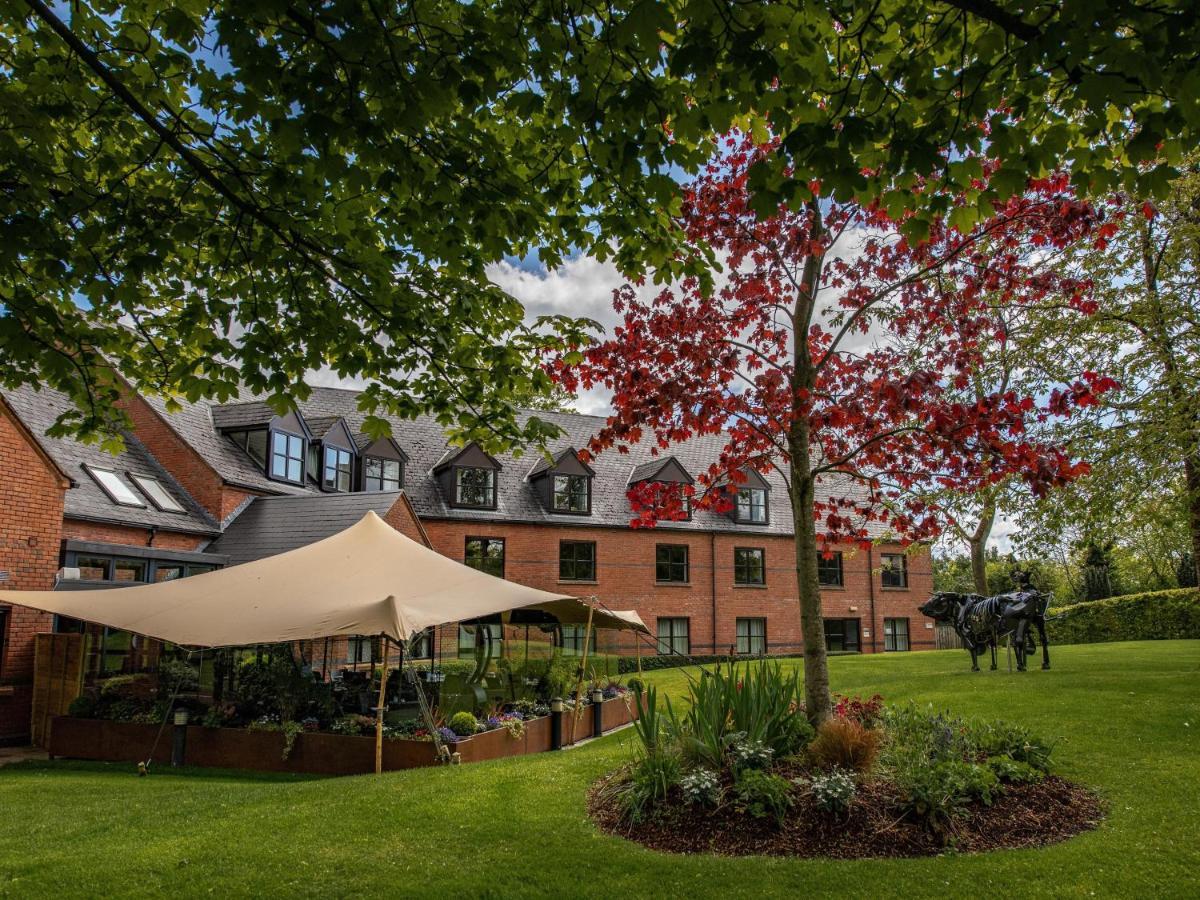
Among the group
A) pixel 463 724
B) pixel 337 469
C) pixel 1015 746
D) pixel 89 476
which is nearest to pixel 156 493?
pixel 89 476

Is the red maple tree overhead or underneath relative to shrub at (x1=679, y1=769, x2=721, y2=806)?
overhead

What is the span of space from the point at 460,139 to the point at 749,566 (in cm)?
2687

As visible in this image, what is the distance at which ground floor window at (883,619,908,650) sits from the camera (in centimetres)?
3303

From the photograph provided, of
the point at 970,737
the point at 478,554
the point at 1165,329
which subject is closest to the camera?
the point at 970,737

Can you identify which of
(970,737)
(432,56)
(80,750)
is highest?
(432,56)

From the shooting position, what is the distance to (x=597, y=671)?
17203 mm

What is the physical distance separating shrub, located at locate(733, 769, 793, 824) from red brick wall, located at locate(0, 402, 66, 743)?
12623 millimetres

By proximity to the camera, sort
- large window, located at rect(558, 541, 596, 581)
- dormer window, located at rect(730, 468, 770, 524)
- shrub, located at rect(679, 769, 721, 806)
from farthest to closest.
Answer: dormer window, located at rect(730, 468, 770, 524), large window, located at rect(558, 541, 596, 581), shrub, located at rect(679, 769, 721, 806)

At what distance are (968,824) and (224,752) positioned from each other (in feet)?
32.0

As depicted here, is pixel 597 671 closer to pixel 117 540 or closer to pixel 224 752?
pixel 224 752

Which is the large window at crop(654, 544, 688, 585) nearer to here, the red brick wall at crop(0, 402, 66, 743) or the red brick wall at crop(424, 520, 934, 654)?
the red brick wall at crop(424, 520, 934, 654)

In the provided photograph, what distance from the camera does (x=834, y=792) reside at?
6.11 m

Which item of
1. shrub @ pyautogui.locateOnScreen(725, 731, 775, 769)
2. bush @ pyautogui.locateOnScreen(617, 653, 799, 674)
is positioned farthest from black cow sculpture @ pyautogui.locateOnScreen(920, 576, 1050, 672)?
bush @ pyautogui.locateOnScreen(617, 653, 799, 674)

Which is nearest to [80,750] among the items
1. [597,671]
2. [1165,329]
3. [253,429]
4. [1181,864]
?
[597,671]
